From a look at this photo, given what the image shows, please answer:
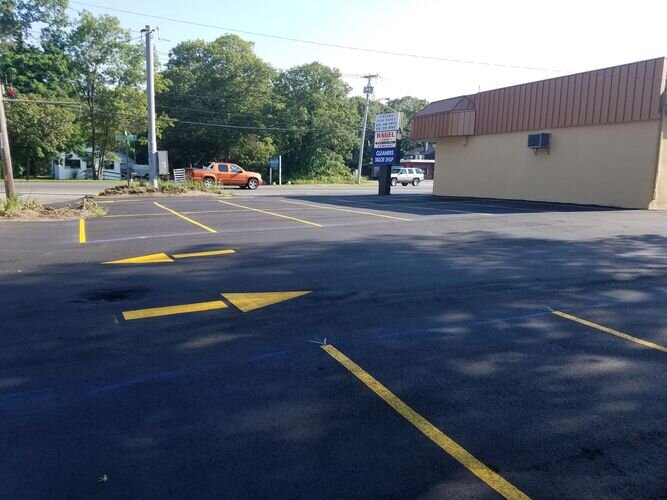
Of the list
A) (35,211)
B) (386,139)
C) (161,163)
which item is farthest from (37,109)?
(35,211)

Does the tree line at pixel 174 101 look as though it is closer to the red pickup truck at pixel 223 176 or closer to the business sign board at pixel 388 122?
the red pickup truck at pixel 223 176

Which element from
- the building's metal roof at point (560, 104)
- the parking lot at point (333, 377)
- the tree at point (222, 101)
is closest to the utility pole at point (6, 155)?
the parking lot at point (333, 377)

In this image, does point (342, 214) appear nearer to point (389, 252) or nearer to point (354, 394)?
point (389, 252)

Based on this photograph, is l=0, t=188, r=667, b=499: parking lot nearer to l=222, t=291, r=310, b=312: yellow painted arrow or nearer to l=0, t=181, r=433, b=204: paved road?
l=222, t=291, r=310, b=312: yellow painted arrow

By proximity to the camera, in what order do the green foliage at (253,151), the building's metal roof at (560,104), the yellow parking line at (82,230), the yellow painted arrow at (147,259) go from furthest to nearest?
the green foliage at (253,151) < the building's metal roof at (560,104) < the yellow parking line at (82,230) < the yellow painted arrow at (147,259)

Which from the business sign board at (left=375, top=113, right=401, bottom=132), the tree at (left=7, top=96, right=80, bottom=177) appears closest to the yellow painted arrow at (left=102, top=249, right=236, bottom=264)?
the business sign board at (left=375, top=113, right=401, bottom=132)

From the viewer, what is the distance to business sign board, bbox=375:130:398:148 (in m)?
29.9

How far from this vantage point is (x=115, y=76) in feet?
179

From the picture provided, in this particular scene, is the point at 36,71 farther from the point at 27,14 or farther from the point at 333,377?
the point at 333,377

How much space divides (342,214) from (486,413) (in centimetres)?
1401

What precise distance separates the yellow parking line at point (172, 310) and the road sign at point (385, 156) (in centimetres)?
2482

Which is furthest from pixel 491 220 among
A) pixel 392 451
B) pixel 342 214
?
pixel 392 451

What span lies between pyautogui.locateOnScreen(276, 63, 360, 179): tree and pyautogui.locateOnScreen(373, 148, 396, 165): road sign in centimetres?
3319

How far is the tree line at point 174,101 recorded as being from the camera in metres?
53.0
